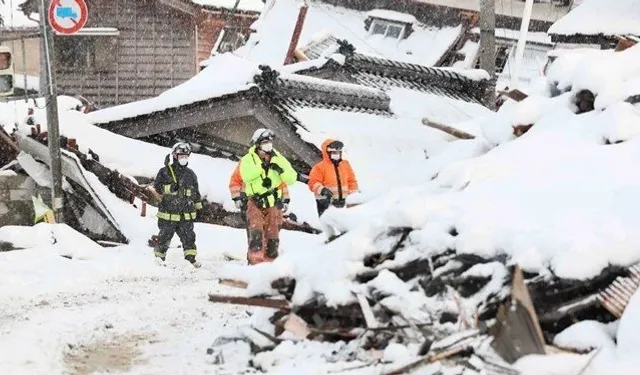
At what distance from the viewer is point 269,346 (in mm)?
5215

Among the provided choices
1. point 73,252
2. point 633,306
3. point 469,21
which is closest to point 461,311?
point 633,306

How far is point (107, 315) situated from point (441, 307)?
11.0 feet

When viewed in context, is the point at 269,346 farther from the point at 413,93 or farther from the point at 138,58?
the point at 138,58

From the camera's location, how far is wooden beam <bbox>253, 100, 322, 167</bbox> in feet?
44.8

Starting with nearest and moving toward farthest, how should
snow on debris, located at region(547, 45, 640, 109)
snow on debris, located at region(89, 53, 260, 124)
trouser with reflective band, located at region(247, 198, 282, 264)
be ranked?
snow on debris, located at region(547, 45, 640, 109)
trouser with reflective band, located at region(247, 198, 282, 264)
snow on debris, located at region(89, 53, 260, 124)

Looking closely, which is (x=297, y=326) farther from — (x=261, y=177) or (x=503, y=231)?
(x=261, y=177)

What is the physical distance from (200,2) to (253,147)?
17379 millimetres

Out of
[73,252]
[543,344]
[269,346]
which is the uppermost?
[543,344]

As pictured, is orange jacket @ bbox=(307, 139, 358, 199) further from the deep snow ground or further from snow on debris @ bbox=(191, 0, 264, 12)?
snow on debris @ bbox=(191, 0, 264, 12)

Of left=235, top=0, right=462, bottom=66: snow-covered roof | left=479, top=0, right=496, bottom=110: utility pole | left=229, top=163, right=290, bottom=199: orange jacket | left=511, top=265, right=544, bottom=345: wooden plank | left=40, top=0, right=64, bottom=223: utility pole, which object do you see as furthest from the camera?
left=235, top=0, right=462, bottom=66: snow-covered roof

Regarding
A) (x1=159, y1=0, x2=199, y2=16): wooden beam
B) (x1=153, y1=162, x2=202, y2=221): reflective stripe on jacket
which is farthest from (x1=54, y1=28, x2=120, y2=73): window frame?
(x1=153, y1=162, x2=202, y2=221): reflective stripe on jacket

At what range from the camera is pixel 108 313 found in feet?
22.4

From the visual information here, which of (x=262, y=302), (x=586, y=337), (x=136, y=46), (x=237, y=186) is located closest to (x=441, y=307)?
(x=586, y=337)

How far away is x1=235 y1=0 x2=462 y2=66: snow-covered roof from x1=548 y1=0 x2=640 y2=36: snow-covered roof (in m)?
5.34
